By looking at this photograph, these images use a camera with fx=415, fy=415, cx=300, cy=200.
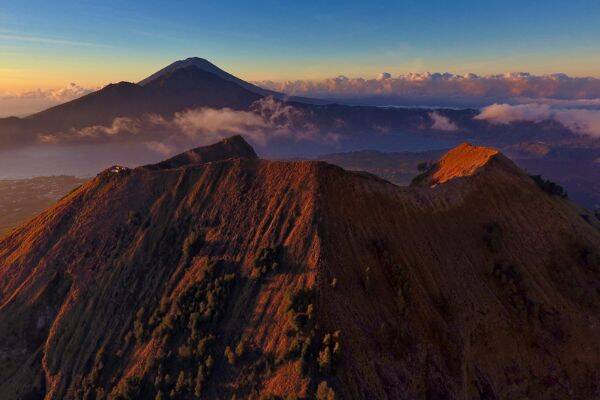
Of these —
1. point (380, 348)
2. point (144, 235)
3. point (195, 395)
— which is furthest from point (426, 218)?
point (144, 235)

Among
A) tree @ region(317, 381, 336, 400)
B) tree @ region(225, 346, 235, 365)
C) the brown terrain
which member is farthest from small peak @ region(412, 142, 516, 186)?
tree @ region(225, 346, 235, 365)

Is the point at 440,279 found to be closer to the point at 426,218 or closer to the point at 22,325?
the point at 426,218

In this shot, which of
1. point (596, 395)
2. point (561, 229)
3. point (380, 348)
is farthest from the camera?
point (561, 229)

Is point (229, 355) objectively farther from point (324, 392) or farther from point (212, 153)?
point (212, 153)

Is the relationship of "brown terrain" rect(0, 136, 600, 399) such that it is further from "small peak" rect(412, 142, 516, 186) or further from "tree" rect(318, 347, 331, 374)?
"small peak" rect(412, 142, 516, 186)

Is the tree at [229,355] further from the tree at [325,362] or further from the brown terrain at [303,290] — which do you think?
the tree at [325,362]

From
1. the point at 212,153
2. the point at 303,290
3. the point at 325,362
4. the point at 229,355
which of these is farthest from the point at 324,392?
the point at 212,153
